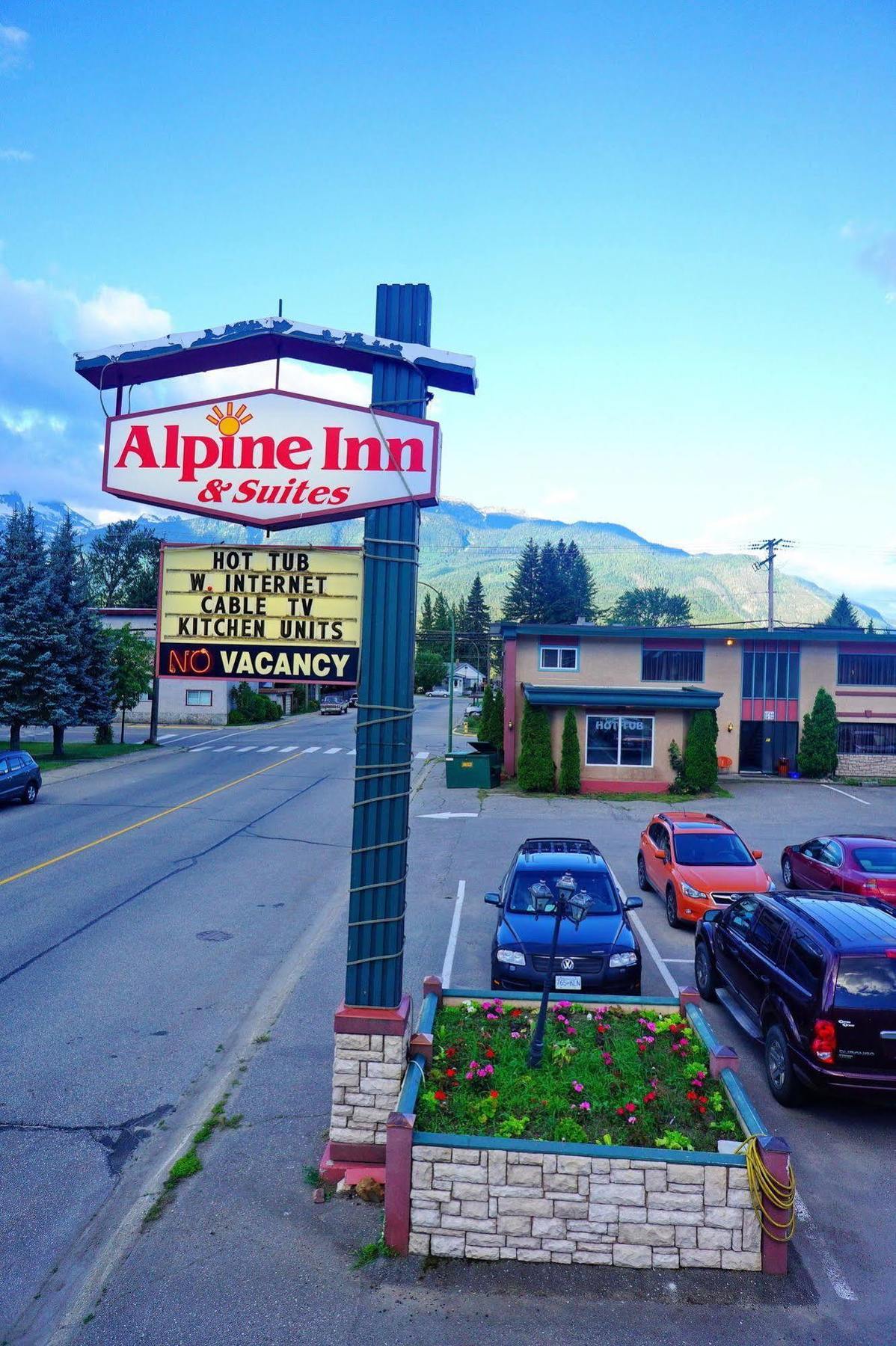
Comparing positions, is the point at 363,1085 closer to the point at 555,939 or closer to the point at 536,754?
the point at 555,939

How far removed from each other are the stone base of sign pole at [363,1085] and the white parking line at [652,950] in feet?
16.3

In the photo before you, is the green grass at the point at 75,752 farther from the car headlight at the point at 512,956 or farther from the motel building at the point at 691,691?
the car headlight at the point at 512,956

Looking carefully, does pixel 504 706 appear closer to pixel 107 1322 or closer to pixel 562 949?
pixel 562 949

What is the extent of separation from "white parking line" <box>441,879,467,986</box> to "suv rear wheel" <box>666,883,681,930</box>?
132 inches

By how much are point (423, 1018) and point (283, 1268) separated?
2.32 meters

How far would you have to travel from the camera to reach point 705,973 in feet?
35.6

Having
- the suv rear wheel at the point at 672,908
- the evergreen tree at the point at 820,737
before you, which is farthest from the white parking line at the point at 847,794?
the suv rear wheel at the point at 672,908

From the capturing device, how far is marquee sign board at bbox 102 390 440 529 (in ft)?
23.2

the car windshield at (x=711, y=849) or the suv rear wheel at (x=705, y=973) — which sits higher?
the car windshield at (x=711, y=849)

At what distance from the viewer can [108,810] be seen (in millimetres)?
23891

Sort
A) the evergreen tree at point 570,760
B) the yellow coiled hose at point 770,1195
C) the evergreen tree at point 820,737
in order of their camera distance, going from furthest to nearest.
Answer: the evergreen tree at point 820,737 < the evergreen tree at point 570,760 < the yellow coiled hose at point 770,1195

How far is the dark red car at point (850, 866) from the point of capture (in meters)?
13.9

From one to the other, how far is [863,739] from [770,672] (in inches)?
179

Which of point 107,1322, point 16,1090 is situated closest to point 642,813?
point 16,1090
